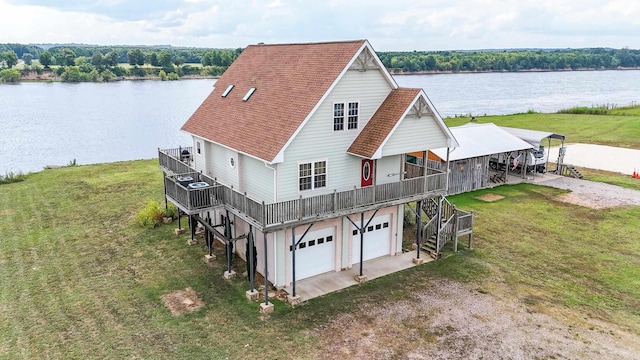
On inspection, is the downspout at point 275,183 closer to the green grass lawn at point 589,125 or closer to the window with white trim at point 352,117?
the window with white trim at point 352,117

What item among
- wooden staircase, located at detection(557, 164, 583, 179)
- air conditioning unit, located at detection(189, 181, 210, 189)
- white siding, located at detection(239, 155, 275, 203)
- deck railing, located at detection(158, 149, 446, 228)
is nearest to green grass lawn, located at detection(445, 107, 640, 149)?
wooden staircase, located at detection(557, 164, 583, 179)

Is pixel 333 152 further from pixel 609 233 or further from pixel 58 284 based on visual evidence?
pixel 609 233

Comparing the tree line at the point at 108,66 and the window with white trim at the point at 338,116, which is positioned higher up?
the tree line at the point at 108,66

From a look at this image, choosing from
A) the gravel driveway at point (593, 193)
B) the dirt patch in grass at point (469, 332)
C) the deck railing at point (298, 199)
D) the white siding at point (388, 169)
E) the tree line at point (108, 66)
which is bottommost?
the dirt patch in grass at point (469, 332)

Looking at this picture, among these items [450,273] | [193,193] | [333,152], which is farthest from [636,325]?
[193,193]

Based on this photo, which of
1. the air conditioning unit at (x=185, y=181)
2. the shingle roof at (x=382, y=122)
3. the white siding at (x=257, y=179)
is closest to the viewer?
the white siding at (x=257, y=179)

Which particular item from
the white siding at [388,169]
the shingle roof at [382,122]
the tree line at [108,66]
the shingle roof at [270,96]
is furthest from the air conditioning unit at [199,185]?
the tree line at [108,66]

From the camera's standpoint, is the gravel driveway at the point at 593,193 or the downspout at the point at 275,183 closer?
the downspout at the point at 275,183
